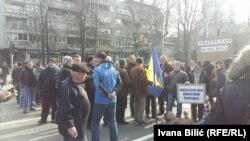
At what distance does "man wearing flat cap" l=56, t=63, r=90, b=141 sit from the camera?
4.28 metres

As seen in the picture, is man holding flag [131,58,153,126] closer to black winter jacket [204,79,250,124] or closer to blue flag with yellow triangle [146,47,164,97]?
blue flag with yellow triangle [146,47,164,97]

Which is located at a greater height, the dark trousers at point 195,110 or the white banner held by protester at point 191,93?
the white banner held by protester at point 191,93

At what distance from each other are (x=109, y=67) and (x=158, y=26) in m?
30.1

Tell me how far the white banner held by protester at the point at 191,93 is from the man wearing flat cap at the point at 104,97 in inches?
92.3

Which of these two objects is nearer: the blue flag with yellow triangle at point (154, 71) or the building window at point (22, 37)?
the blue flag with yellow triangle at point (154, 71)

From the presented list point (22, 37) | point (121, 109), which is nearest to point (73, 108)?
point (121, 109)

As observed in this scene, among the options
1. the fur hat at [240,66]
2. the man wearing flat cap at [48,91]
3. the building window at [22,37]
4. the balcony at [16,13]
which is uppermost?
the balcony at [16,13]

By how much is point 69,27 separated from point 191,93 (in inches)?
2075

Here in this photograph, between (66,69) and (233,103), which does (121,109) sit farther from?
(233,103)

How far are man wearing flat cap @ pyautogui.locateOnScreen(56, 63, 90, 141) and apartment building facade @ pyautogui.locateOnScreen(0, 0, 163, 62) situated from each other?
97.6ft

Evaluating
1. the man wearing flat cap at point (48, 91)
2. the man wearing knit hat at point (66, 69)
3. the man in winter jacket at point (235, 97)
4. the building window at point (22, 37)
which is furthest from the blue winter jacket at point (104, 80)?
the building window at point (22, 37)

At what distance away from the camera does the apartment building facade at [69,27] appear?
1530 inches

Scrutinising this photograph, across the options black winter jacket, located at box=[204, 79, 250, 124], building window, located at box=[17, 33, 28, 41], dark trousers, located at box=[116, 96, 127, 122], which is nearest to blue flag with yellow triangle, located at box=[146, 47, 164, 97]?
dark trousers, located at box=[116, 96, 127, 122]

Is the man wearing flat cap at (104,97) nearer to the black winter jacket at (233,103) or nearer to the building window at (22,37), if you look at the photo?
the black winter jacket at (233,103)
